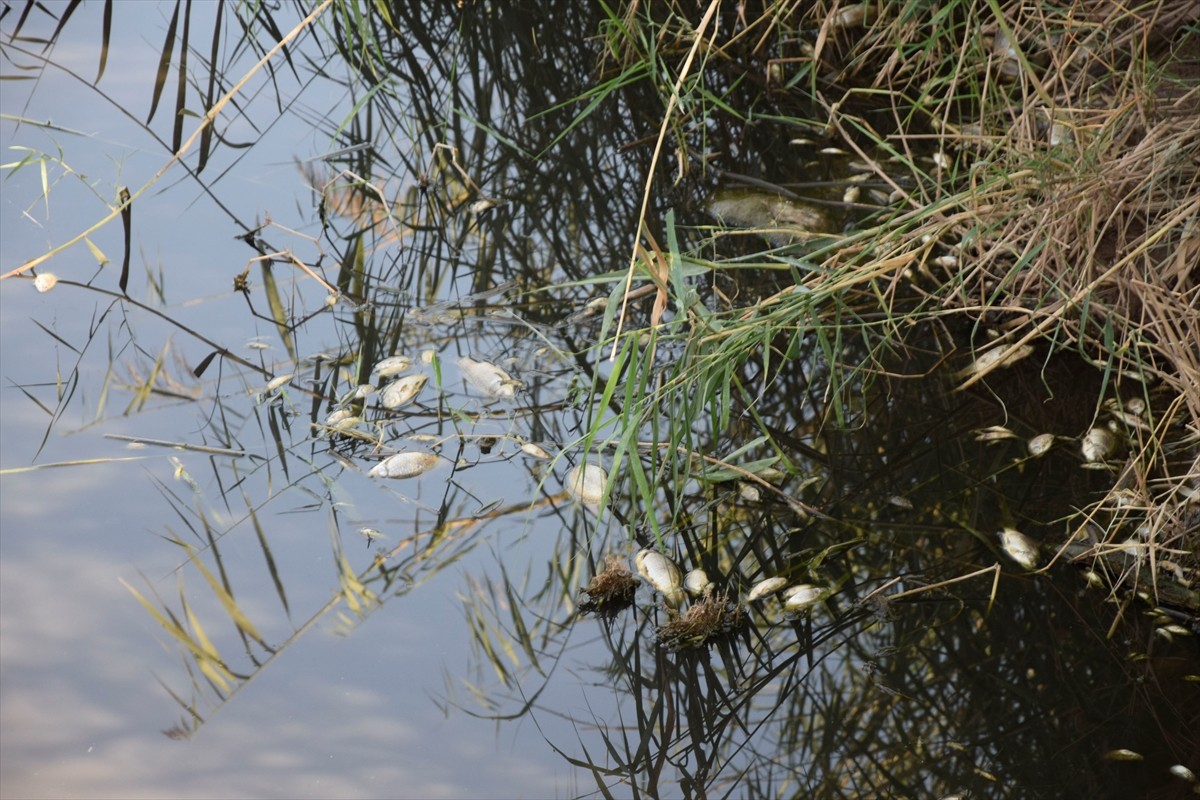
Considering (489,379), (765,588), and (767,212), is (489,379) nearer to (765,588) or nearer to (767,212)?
(765,588)

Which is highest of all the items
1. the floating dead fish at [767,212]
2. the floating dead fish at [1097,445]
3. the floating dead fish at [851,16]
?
the floating dead fish at [851,16]

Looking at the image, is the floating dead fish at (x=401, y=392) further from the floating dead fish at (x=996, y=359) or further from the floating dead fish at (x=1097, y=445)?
the floating dead fish at (x=1097, y=445)

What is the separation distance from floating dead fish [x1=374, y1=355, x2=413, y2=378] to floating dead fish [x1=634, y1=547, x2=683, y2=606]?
1.61 ft

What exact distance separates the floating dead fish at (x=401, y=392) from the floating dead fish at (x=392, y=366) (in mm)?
40

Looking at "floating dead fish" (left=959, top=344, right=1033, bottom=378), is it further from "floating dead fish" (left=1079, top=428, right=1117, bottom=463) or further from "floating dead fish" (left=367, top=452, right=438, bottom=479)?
"floating dead fish" (left=367, top=452, right=438, bottom=479)

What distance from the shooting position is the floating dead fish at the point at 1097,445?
1.41 m

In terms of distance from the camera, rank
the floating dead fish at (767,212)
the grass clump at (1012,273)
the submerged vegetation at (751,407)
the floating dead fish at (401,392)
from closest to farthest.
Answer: the submerged vegetation at (751,407), the grass clump at (1012,273), the floating dead fish at (401,392), the floating dead fish at (767,212)

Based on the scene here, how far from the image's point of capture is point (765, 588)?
1.23 meters

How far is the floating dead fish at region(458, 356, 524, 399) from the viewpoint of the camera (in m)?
1.54

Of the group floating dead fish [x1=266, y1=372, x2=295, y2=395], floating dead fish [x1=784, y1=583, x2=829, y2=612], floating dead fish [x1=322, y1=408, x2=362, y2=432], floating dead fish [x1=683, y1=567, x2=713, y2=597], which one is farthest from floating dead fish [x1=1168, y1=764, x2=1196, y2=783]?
floating dead fish [x1=266, y1=372, x2=295, y2=395]

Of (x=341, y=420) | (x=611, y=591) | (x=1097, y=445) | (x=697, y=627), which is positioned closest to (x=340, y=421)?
(x=341, y=420)

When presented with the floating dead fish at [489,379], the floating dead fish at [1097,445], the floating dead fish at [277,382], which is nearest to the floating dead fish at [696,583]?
the floating dead fish at [489,379]

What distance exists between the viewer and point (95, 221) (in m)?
1.90

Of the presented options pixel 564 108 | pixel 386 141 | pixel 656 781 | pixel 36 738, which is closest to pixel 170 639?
pixel 36 738
